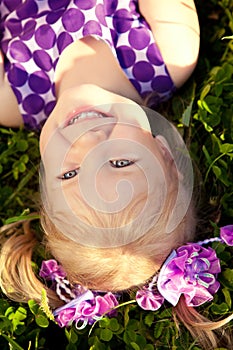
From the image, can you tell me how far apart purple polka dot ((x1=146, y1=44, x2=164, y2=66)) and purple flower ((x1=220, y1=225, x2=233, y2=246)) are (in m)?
0.55

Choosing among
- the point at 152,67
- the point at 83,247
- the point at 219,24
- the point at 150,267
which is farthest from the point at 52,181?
the point at 219,24

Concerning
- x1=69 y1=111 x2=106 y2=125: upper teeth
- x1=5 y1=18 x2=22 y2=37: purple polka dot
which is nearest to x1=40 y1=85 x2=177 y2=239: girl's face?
x1=69 y1=111 x2=106 y2=125: upper teeth

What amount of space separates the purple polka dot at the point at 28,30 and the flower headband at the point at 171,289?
79cm

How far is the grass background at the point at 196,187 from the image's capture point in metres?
1.94

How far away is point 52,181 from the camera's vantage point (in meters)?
1.95

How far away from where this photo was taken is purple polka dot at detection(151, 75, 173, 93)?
216 cm

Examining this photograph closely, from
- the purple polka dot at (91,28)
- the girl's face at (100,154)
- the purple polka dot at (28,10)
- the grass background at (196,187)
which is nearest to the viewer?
the girl's face at (100,154)

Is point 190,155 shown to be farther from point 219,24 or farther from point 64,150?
point 219,24

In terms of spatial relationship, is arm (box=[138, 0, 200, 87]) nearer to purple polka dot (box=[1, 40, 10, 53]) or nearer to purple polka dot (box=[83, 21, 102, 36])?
purple polka dot (box=[83, 21, 102, 36])

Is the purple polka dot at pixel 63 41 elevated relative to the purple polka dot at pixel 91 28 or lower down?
lower down

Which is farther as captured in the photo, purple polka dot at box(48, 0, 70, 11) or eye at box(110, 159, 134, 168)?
purple polka dot at box(48, 0, 70, 11)

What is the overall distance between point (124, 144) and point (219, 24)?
2.36 ft

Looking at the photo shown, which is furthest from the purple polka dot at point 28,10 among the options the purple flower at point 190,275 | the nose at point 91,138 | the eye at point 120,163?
the purple flower at point 190,275

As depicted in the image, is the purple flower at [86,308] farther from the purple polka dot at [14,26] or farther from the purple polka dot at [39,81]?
the purple polka dot at [14,26]
